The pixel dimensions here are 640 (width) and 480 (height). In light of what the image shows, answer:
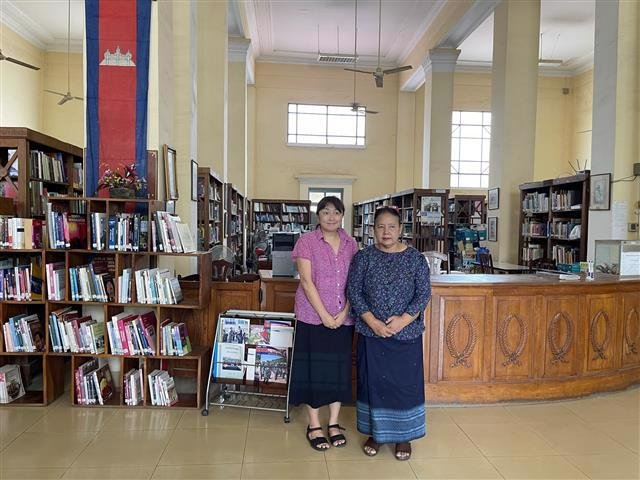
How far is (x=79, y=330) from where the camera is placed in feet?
11.7

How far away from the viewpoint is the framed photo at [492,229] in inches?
332

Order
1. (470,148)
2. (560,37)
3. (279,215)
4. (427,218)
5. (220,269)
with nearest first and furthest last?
(220,269)
(427,218)
(560,37)
(279,215)
(470,148)

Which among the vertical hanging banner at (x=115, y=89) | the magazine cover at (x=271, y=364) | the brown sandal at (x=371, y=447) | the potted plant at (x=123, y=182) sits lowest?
the brown sandal at (x=371, y=447)

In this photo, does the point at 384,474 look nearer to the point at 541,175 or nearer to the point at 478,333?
the point at 478,333

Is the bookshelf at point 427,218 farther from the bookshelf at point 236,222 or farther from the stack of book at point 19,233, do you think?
the stack of book at point 19,233

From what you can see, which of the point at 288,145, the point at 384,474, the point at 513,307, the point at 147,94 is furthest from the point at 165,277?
the point at 288,145

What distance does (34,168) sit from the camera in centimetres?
518

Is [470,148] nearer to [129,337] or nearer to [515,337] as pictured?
[515,337]

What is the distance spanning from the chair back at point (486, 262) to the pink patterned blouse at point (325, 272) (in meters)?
4.97

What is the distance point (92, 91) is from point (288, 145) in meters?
11.1

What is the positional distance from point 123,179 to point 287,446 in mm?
2360

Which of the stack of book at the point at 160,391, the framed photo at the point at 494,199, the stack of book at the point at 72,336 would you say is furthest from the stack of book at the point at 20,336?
the framed photo at the point at 494,199

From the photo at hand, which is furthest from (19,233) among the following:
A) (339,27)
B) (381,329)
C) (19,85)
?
(339,27)

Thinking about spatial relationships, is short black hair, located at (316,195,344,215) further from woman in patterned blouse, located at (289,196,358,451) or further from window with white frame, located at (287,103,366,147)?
window with white frame, located at (287,103,366,147)
